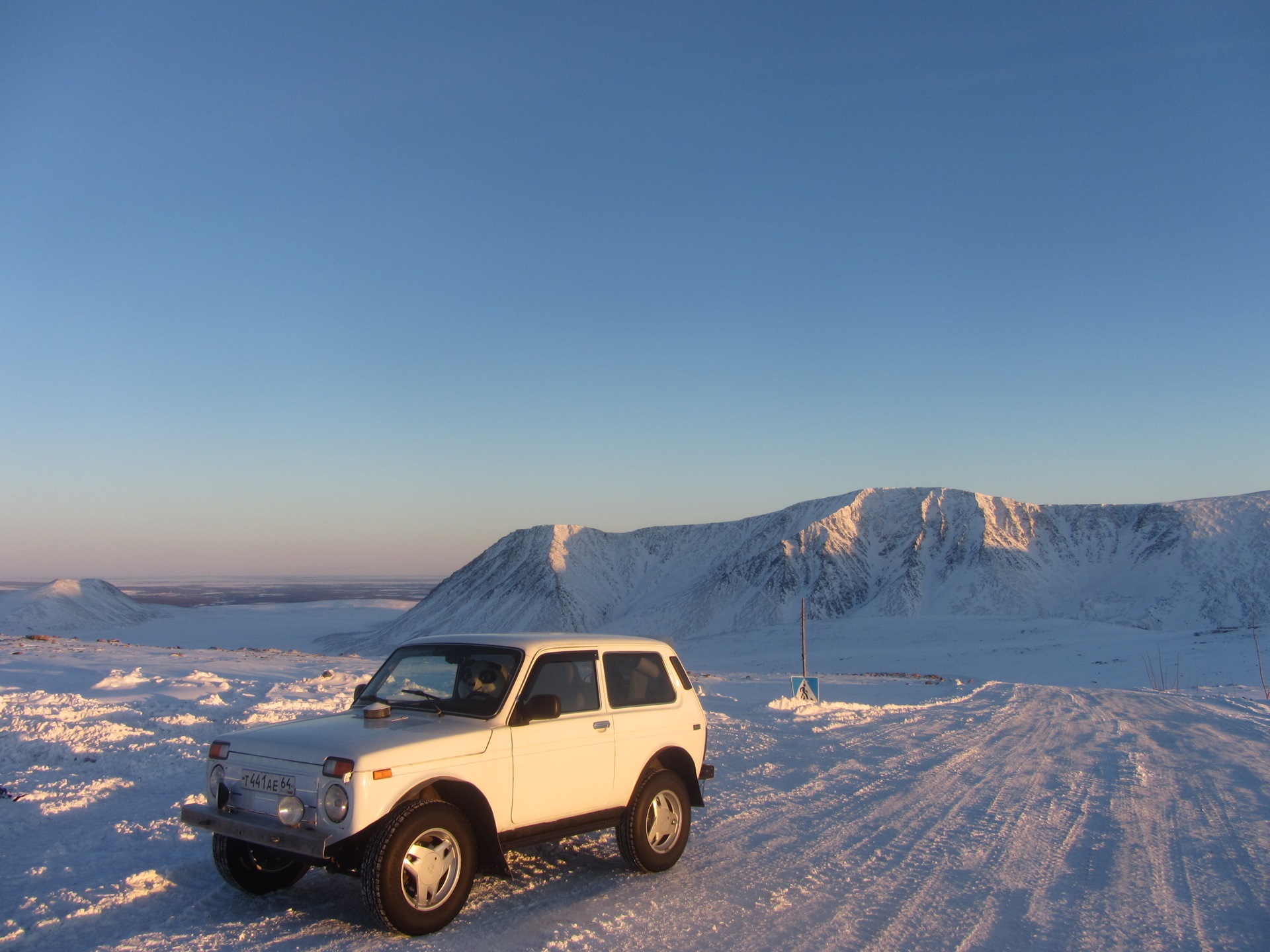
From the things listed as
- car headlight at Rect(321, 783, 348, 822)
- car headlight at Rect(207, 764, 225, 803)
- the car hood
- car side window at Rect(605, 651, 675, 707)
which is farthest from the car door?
car headlight at Rect(207, 764, 225, 803)

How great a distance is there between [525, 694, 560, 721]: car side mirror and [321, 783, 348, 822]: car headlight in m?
1.34

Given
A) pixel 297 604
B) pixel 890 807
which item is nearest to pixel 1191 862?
pixel 890 807

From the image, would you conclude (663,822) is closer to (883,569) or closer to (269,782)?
(269,782)

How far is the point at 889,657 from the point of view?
55.9 m

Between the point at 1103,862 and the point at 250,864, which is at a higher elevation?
the point at 250,864

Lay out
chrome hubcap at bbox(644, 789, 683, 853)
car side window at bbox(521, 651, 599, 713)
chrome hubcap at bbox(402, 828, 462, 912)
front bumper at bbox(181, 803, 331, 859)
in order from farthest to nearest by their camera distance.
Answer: chrome hubcap at bbox(644, 789, 683, 853)
car side window at bbox(521, 651, 599, 713)
chrome hubcap at bbox(402, 828, 462, 912)
front bumper at bbox(181, 803, 331, 859)

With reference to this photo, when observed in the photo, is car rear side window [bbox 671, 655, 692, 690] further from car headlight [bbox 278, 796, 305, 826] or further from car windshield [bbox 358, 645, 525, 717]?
car headlight [bbox 278, 796, 305, 826]

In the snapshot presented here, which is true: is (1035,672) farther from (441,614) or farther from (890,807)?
(441,614)

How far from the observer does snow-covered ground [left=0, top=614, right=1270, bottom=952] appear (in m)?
5.50

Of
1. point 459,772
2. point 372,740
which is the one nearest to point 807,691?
point 459,772

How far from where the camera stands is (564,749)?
6191 mm

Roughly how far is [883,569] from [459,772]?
108m

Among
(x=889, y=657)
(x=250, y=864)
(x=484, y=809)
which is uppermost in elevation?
(x=484, y=809)

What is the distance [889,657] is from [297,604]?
12375 cm
